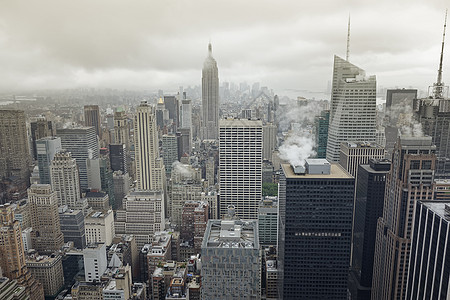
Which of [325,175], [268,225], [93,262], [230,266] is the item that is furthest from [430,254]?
[93,262]

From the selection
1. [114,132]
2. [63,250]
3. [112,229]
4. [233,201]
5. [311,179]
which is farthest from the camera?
[114,132]

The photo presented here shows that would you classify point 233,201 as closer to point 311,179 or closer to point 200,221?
point 200,221

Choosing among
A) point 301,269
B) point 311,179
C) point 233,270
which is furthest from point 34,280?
point 311,179

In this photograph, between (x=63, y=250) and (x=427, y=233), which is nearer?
(x=427, y=233)

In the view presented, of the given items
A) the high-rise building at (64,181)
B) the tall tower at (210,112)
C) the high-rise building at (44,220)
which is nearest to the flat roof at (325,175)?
the high-rise building at (44,220)

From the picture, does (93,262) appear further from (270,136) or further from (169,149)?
(169,149)

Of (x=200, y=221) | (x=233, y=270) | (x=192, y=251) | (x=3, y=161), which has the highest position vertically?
(x=3, y=161)

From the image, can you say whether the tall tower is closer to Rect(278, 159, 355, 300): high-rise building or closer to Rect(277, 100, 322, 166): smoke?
Rect(277, 100, 322, 166): smoke
